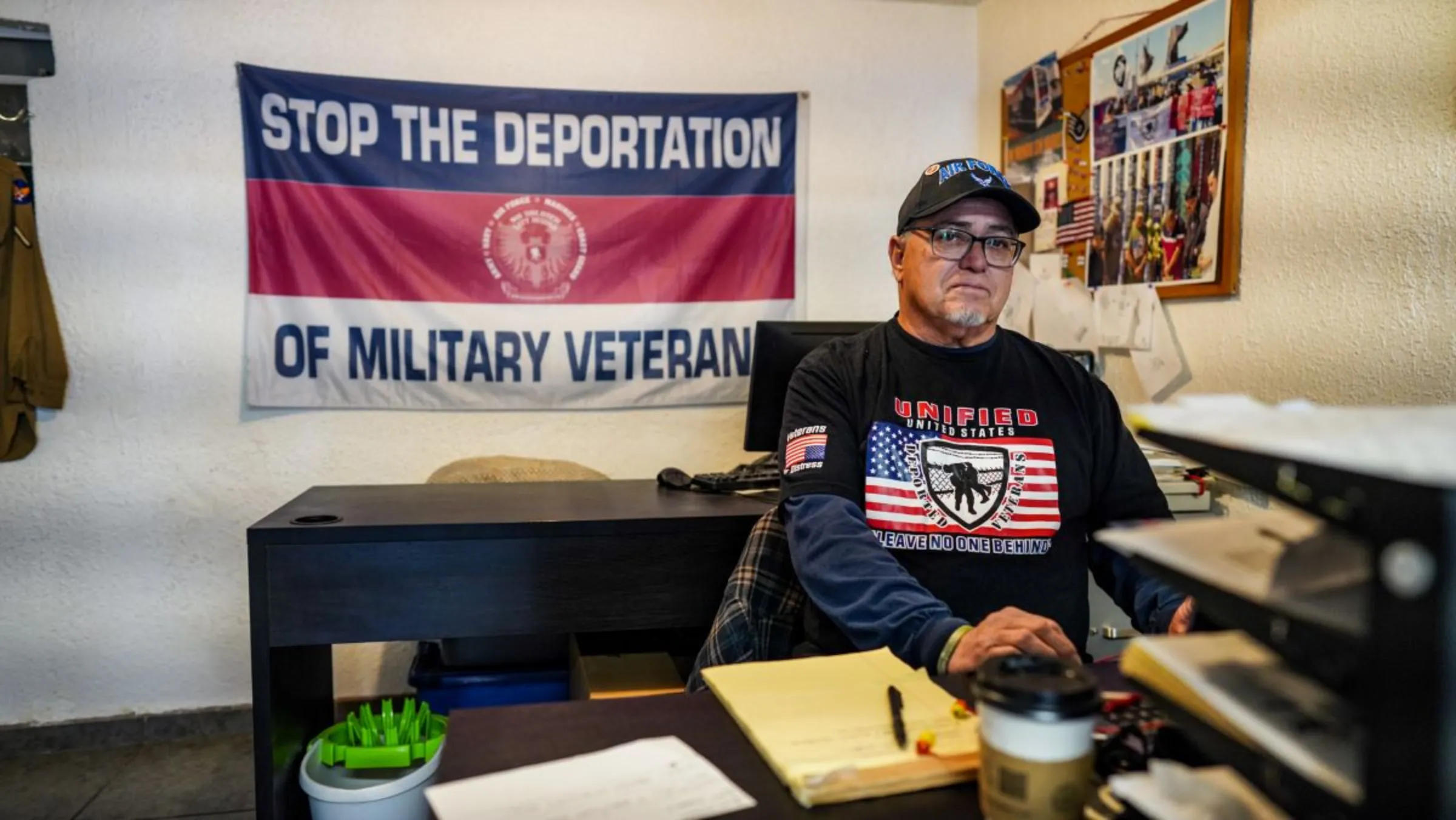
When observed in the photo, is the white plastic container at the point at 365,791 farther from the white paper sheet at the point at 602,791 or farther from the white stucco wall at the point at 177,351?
the white stucco wall at the point at 177,351

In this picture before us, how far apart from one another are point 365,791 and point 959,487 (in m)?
1.16

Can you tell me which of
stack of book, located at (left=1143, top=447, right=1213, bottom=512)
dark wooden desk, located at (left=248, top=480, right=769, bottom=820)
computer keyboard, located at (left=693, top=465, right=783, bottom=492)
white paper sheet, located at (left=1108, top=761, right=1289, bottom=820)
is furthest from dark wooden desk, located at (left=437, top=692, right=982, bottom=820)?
stack of book, located at (left=1143, top=447, right=1213, bottom=512)

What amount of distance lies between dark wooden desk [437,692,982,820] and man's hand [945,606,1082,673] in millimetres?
302

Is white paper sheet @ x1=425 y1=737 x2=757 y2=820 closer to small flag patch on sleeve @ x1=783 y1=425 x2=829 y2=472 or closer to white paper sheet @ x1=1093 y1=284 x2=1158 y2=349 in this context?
small flag patch on sleeve @ x1=783 y1=425 x2=829 y2=472

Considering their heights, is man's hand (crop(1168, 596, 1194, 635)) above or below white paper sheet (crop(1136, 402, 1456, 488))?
below

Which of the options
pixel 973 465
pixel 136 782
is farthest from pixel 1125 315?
pixel 136 782

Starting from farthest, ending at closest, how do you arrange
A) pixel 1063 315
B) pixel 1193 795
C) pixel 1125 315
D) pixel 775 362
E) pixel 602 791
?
pixel 1063 315, pixel 1125 315, pixel 775 362, pixel 602 791, pixel 1193 795

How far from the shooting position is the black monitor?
2053 mm

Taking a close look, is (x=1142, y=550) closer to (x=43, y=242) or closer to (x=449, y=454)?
(x=449, y=454)

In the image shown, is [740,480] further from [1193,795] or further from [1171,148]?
[1193,795]

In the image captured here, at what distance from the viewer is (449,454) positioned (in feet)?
9.40

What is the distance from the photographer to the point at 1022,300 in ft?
9.31

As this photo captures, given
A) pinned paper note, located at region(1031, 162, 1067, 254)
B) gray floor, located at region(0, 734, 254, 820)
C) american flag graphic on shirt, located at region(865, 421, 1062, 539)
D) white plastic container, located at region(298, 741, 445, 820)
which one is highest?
pinned paper note, located at region(1031, 162, 1067, 254)

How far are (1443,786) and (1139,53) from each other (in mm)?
2208
